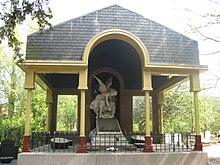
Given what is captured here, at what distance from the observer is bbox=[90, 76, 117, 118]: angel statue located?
1295cm

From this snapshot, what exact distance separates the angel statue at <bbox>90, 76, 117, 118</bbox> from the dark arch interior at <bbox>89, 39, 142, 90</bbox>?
1.09m

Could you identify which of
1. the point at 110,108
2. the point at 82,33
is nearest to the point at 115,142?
the point at 110,108

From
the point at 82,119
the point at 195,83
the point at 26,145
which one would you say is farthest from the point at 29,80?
the point at 195,83

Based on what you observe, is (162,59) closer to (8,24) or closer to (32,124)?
(8,24)

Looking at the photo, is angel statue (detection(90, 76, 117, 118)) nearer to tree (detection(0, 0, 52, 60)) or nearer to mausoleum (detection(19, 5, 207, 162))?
mausoleum (detection(19, 5, 207, 162))

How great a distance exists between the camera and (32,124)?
18891mm

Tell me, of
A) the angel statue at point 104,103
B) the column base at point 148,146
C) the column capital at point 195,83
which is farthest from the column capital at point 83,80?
the column capital at point 195,83

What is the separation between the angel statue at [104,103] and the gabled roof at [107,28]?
3.59 metres

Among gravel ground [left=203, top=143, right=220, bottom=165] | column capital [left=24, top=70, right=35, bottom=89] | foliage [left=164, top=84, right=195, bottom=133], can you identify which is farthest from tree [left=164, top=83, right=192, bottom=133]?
column capital [left=24, top=70, right=35, bottom=89]

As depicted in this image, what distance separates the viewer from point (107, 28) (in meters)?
10.2

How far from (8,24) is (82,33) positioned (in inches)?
174

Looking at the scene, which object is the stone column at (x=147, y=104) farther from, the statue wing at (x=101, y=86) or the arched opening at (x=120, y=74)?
the statue wing at (x=101, y=86)

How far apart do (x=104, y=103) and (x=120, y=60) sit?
8.21 ft

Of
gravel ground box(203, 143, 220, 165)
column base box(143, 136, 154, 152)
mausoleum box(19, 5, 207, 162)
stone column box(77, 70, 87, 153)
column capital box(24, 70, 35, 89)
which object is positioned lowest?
gravel ground box(203, 143, 220, 165)
